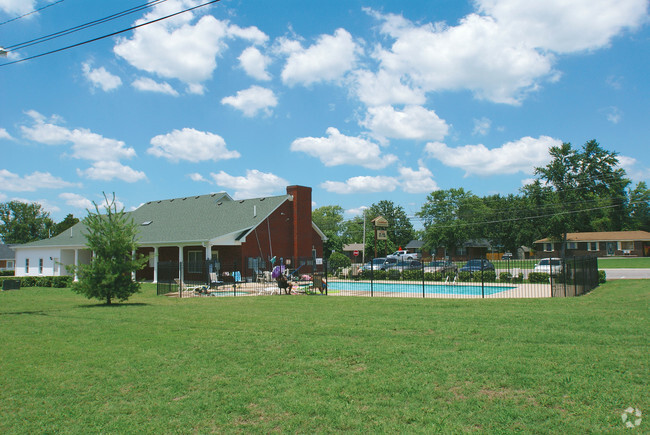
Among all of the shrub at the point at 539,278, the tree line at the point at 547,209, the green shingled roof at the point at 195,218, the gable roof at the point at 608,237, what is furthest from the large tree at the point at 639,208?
the green shingled roof at the point at 195,218

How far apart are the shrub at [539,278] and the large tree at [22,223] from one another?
95659mm

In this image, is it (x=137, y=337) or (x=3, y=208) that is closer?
(x=137, y=337)

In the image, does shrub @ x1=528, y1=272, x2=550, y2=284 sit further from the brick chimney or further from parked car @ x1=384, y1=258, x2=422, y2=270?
the brick chimney

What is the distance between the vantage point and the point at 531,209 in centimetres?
7725

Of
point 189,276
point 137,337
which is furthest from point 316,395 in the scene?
point 189,276

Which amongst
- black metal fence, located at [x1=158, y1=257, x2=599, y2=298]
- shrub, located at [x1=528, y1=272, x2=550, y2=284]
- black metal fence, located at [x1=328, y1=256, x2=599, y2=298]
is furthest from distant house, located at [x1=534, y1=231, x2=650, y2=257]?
shrub, located at [x1=528, y1=272, x2=550, y2=284]

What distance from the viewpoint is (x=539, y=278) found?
27.2 meters

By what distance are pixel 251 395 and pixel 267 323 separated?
19.3ft

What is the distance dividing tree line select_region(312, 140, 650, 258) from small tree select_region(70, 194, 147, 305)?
5092cm

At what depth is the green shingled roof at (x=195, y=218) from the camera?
32625 mm

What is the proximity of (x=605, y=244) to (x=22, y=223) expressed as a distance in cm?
11156

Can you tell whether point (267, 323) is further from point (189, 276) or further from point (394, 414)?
point (189, 276)

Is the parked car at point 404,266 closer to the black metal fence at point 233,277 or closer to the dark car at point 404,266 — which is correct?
the dark car at point 404,266

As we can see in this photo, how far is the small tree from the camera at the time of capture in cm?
1770
